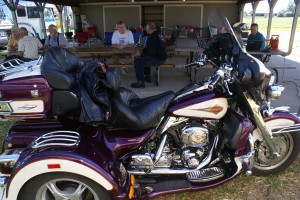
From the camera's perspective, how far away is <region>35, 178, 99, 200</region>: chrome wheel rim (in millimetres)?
2078

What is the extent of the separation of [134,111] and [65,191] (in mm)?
844

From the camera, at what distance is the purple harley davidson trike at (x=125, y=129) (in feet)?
6.59

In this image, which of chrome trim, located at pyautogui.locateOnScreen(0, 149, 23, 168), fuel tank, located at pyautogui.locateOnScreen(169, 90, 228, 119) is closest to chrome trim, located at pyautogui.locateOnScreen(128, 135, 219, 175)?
fuel tank, located at pyautogui.locateOnScreen(169, 90, 228, 119)

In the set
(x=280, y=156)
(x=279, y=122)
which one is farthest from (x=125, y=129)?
(x=280, y=156)

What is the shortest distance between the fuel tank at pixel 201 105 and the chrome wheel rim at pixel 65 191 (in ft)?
3.07

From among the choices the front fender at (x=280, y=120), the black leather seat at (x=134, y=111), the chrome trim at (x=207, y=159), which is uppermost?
the black leather seat at (x=134, y=111)

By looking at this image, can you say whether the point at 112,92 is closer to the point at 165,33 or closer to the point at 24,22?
the point at 165,33

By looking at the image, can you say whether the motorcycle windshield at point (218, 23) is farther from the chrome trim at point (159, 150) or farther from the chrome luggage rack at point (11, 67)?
the chrome luggage rack at point (11, 67)

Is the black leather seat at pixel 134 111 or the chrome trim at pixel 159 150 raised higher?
the black leather seat at pixel 134 111

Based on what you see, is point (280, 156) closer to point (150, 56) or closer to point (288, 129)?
point (288, 129)

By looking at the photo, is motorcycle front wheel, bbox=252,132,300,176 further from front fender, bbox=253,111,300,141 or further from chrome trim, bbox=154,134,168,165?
chrome trim, bbox=154,134,168,165

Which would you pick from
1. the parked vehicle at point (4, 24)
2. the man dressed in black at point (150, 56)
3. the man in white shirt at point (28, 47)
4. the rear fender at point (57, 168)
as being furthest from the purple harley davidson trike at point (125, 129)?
the parked vehicle at point (4, 24)

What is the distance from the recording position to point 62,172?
1.99 m

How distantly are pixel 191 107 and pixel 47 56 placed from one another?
1263 mm
